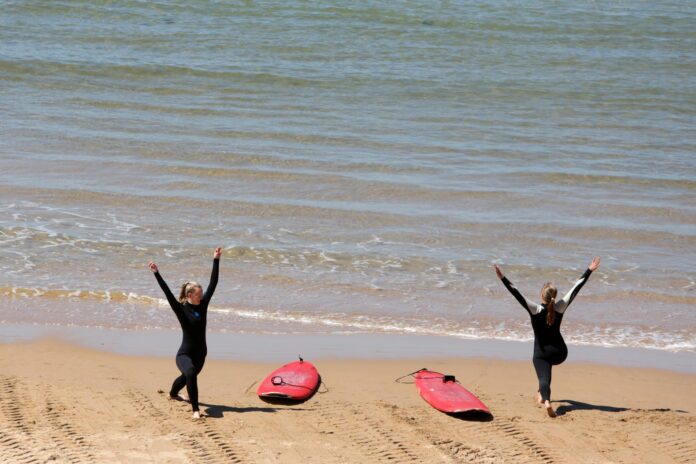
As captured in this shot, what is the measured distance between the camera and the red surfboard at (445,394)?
329 inches

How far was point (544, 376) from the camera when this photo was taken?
883 centimetres

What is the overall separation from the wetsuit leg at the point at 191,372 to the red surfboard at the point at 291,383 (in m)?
0.69

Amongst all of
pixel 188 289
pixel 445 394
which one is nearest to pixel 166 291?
pixel 188 289

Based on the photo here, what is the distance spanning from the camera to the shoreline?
32.9 ft

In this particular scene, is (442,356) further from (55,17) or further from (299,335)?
(55,17)

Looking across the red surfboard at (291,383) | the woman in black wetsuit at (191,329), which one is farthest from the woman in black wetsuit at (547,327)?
the woman in black wetsuit at (191,329)

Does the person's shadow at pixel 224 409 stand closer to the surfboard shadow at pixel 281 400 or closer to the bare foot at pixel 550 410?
the surfboard shadow at pixel 281 400

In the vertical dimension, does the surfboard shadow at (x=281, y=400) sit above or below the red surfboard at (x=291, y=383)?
below

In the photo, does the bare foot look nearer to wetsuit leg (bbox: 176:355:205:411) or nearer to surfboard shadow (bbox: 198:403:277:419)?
surfboard shadow (bbox: 198:403:277:419)

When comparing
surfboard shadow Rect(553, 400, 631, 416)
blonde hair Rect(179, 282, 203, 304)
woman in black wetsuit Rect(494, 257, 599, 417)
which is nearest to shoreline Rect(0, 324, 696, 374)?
surfboard shadow Rect(553, 400, 631, 416)

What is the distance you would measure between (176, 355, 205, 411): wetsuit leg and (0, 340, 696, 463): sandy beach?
14 centimetres

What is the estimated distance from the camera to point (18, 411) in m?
7.75

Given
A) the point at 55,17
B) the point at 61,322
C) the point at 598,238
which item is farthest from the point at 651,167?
the point at 55,17

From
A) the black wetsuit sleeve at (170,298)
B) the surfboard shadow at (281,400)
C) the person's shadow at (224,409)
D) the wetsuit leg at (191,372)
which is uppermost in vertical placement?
the black wetsuit sleeve at (170,298)
